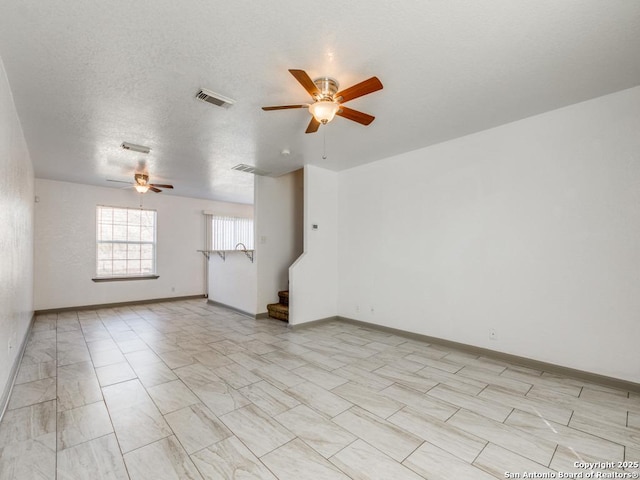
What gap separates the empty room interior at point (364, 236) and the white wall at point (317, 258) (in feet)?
0.14

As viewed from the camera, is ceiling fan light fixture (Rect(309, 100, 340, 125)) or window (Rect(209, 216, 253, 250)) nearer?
Answer: ceiling fan light fixture (Rect(309, 100, 340, 125))

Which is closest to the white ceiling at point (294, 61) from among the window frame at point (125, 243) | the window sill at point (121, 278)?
the window frame at point (125, 243)

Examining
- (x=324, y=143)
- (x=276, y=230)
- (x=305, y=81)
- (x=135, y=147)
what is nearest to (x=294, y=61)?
(x=305, y=81)

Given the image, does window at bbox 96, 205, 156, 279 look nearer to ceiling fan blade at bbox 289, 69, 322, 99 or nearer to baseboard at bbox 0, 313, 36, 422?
baseboard at bbox 0, 313, 36, 422

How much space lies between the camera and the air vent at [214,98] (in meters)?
2.66

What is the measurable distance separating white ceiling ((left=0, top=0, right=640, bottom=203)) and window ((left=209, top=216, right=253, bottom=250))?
4.71 meters

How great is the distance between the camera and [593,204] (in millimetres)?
2861

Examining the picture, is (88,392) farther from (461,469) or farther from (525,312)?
(525,312)

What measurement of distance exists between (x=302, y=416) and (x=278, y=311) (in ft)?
10.5

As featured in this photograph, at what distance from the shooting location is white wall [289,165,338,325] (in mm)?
4871

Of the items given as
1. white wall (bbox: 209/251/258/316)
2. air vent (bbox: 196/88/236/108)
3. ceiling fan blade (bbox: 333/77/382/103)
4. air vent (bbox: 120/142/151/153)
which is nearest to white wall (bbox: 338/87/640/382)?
ceiling fan blade (bbox: 333/77/382/103)

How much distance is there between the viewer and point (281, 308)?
5387mm

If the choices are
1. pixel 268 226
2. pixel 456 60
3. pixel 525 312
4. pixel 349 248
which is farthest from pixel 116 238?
pixel 525 312

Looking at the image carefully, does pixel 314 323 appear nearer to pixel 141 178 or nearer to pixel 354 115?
pixel 354 115
